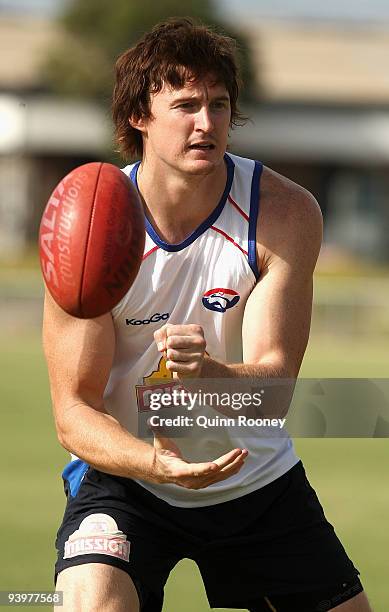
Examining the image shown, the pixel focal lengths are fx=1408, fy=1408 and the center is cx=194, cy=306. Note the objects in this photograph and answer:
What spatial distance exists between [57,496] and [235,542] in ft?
14.1

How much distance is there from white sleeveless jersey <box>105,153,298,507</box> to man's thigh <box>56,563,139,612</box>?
335mm

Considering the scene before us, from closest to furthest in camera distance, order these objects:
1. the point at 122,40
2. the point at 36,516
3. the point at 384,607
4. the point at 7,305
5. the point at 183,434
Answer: the point at 183,434 < the point at 384,607 < the point at 36,516 < the point at 7,305 < the point at 122,40

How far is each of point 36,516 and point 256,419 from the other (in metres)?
3.70

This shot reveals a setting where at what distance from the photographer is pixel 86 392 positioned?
419cm

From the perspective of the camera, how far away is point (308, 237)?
4.36 metres

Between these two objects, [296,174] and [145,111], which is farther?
[296,174]

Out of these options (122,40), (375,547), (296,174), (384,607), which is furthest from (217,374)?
(296,174)

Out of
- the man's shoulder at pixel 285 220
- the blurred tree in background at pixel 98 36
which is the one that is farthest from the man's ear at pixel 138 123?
the blurred tree in background at pixel 98 36

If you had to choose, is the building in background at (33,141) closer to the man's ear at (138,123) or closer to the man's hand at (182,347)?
the man's ear at (138,123)

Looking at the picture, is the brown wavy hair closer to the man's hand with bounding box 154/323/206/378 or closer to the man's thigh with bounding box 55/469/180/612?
the man's hand with bounding box 154/323/206/378

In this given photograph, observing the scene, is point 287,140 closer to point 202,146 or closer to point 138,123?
point 138,123

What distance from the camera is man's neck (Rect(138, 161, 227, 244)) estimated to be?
4320 millimetres

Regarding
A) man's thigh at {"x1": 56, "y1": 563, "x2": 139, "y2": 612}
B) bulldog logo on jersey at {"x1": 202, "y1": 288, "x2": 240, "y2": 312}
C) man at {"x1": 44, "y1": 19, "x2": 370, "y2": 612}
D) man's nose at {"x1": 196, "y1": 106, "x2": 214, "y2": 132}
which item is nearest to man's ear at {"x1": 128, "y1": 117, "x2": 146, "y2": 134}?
man at {"x1": 44, "y1": 19, "x2": 370, "y2": 612}

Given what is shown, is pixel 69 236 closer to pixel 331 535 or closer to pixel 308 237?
pixel 308 237
